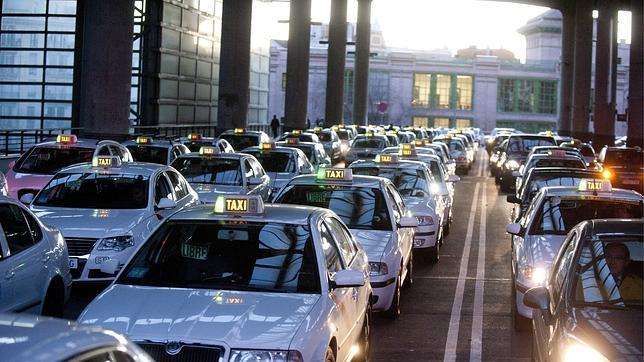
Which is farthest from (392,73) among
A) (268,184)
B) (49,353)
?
(49,353)

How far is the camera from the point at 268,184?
70.2 feet

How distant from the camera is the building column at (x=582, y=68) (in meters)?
71.1

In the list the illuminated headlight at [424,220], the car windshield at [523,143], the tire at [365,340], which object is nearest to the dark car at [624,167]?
the car windshield at [523,143]

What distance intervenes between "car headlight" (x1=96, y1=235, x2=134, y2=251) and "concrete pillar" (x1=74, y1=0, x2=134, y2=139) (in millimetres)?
20035

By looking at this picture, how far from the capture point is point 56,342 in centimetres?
385

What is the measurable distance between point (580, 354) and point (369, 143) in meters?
37.1

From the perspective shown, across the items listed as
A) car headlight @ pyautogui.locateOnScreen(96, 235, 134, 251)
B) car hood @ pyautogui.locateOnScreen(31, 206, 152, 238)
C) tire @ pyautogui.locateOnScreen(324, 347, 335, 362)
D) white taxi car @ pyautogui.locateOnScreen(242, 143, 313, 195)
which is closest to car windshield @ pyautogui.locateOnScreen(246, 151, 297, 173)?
white taxi car @ pyautogui.locateOnScreen(242, 143, 313, 195)

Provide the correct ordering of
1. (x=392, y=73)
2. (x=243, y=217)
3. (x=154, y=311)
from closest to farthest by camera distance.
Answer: (x=154, y=311) → (x=243, y=217) → (x=392, y=73)

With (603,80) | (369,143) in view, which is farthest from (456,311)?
(603,80)

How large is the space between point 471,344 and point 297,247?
3330mm

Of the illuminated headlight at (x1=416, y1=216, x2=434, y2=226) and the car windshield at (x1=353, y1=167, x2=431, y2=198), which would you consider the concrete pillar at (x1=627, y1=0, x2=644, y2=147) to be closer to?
the car windshield at (x1=353, y1=167, x2=431, y2=198)

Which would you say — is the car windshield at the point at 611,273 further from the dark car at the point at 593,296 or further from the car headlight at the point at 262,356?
the car headlight at the point at 262,356

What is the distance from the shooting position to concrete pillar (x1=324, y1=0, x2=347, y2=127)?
7712 cm

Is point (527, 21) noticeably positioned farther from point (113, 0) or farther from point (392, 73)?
point (113, 0)
